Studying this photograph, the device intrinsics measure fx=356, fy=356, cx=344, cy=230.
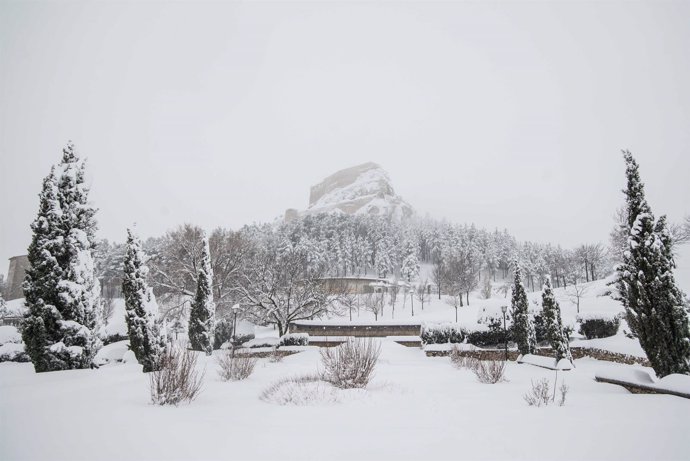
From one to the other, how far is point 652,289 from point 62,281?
18721 millimetres

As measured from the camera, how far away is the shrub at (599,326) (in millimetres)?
22516

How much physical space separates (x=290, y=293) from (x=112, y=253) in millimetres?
65194

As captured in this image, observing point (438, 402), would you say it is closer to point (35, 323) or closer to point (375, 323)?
point (35, 323)

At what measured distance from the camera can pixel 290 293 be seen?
29.7m

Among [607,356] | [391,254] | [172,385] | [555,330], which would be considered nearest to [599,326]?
[607,356]

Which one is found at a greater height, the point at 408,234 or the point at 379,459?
the point at 408,234

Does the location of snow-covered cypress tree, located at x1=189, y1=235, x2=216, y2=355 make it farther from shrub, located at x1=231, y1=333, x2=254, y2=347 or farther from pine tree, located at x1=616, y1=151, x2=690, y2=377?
pine tree, located at x1=616, y1=151, x2=690, y2=377

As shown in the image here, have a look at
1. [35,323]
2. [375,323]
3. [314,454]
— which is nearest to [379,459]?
[314,454]

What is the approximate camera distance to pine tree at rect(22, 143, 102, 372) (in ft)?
41.0

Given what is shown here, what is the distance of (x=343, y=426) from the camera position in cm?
592

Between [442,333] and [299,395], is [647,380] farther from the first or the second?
[442,333]

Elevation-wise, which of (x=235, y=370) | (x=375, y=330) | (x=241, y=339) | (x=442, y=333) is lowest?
(x=241, y=339)

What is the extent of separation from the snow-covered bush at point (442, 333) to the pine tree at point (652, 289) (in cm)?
1582

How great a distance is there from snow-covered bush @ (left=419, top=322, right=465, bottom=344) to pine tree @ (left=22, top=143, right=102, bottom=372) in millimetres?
20176
